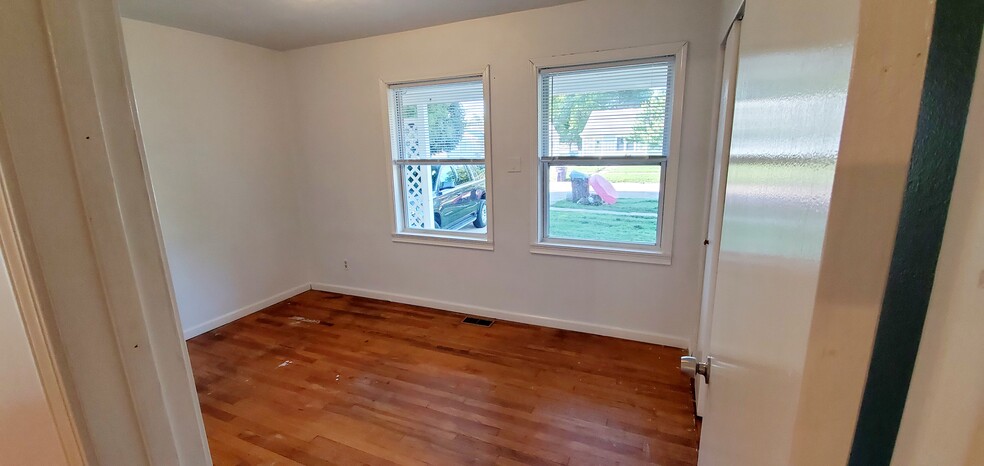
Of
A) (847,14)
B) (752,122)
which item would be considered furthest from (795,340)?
(752,122)

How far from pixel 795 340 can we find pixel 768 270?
138 mm

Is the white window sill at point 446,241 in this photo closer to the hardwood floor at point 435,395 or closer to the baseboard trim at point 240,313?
the hardwood floor at point 435,395

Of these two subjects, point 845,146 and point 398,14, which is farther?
point 398,14

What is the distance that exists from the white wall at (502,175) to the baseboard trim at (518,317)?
12 millimetres

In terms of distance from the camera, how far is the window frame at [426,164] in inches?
120

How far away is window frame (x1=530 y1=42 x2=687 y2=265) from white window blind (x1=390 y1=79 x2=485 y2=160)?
0.53 metres

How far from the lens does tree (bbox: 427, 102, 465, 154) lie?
3223 mm

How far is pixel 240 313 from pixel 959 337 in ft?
13.9

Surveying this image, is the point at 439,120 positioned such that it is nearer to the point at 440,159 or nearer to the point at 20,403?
the point at 440,159

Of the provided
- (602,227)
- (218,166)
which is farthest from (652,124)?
(218,166)

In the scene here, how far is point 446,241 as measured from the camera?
3451 mm

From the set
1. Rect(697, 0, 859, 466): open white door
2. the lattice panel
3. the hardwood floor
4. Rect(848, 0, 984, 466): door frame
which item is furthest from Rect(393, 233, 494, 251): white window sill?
Rect(848, 0, 984, 466): door frame

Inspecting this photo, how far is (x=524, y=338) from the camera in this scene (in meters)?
3.01

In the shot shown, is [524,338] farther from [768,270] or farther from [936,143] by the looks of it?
[936,143]
